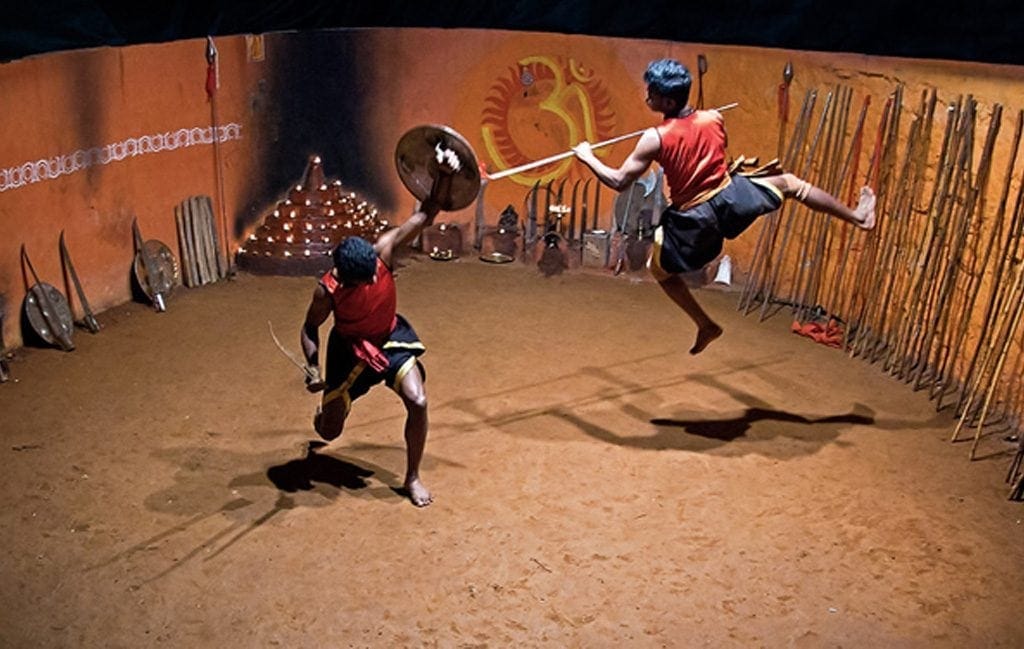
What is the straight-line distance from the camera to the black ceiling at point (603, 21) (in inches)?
402

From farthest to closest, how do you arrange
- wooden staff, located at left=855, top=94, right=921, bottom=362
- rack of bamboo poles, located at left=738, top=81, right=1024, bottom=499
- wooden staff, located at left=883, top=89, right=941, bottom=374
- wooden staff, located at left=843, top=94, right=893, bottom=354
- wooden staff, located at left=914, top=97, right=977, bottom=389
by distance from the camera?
wooden staff, located at left=843, top=94, right=893, bottom=354, wooden staff, located at left=855, top=94, right=921, bottom=362, wooden staff, located at left=883, top=89, right=941, bottom=374, wooden staff, located at left=914, top=97, right=977, bottom=389, rack of bamboo poles, located at left=738, top=81, right=1024, bottom=499

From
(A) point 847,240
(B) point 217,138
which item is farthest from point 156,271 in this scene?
(A) point 847,240

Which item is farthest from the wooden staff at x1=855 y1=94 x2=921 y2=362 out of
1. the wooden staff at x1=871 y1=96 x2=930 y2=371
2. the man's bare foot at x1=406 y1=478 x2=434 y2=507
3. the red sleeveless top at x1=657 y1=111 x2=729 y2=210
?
the man's bare foot at x1=406 y1=478 x2=434 y2=507

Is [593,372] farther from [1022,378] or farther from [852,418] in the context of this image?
[1022,378]

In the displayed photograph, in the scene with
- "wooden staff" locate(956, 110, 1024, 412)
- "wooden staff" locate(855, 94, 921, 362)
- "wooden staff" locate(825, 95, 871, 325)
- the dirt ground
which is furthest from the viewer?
"wooden staff" locate(825, 95, 871, 325)

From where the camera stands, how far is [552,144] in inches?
408

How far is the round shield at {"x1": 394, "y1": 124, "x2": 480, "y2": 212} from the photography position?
561cm

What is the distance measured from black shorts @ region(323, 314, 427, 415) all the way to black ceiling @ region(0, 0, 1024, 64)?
5.31 metres

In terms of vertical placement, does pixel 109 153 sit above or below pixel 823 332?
above

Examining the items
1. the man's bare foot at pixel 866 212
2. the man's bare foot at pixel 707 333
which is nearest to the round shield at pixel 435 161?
the man's bare foot at pixel 707 333

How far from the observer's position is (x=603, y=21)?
12227 mm

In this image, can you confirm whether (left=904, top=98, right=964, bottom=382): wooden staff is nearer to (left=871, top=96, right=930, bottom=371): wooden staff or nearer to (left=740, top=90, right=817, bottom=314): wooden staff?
(left=871, top=96, right=930, bottom=371): wooden staff

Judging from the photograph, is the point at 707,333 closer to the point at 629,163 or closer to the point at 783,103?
the point at 629,163

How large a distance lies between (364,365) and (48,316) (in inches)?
141
